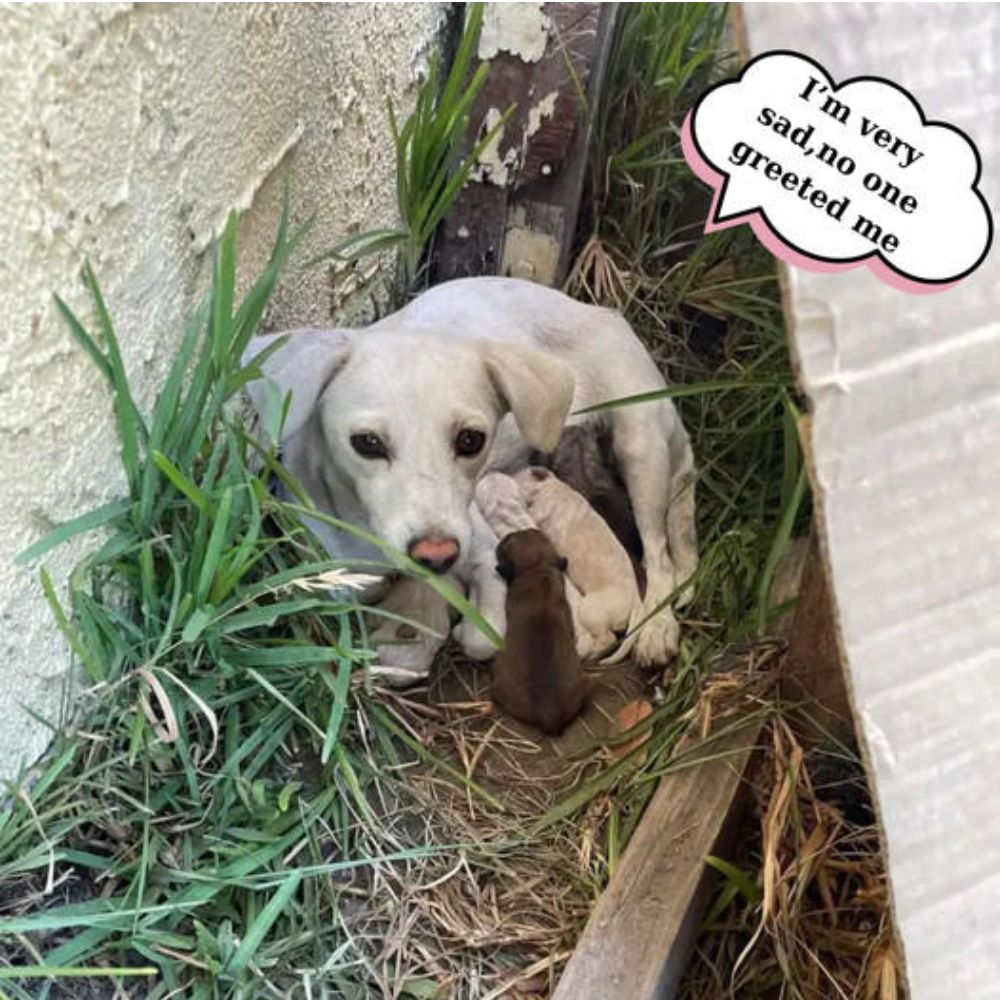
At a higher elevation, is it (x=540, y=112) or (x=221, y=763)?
(x=540, y=112)

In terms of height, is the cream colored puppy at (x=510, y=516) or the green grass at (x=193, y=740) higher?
the green grass at (x=193, y=740)

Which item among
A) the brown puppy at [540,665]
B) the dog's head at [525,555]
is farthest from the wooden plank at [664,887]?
the dog's head at [525,555]

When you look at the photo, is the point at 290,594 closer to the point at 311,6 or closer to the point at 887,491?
the point at 887,491

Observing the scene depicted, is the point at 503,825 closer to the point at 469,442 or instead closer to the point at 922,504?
the point at 469,442

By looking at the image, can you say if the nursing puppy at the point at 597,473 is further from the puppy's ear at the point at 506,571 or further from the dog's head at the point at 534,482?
the puppy's ear at the point at 506,571

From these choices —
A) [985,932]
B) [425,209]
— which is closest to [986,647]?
[985,932]

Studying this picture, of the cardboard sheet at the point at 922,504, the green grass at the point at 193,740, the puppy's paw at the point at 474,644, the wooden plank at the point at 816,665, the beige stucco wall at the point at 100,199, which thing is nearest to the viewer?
the cardboard sheet at the point at 922,504

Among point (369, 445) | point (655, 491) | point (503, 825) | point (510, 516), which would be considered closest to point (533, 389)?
point (369, 445)
